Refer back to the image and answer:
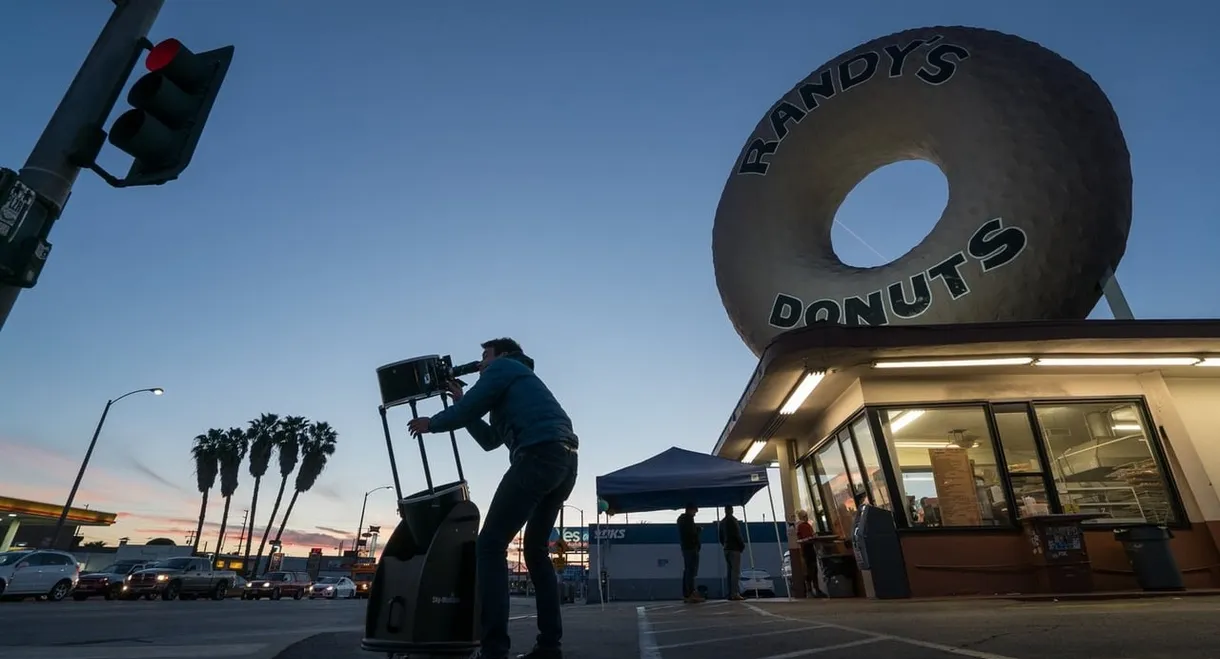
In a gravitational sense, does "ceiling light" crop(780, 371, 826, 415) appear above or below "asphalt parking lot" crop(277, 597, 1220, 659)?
above

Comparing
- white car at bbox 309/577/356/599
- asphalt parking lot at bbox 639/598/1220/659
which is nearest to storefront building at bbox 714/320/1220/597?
asphalt parking lot at bbox 639/598/1220/659

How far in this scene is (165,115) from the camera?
2838mm

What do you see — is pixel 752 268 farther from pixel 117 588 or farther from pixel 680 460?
pixel 117 588

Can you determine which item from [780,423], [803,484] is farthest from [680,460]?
[803,484]

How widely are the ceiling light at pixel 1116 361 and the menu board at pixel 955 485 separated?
163 cm

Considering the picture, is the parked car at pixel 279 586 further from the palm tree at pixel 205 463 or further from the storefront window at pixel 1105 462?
the storefront window at pixel 1105 462

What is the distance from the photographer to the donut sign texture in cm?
829

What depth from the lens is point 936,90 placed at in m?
9.27

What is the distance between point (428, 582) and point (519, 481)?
0.51 m

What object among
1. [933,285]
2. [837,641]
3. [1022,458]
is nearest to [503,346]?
[837,641]

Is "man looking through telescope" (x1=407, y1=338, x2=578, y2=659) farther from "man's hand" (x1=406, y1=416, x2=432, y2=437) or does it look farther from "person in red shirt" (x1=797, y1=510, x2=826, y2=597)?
"person in red shirt" (x1=797, y1=510, x2=826, y2=597)

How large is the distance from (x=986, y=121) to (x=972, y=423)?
13.8ft

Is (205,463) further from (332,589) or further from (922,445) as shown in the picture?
(922,445)

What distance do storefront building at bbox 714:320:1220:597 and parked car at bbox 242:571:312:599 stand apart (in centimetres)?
3084
